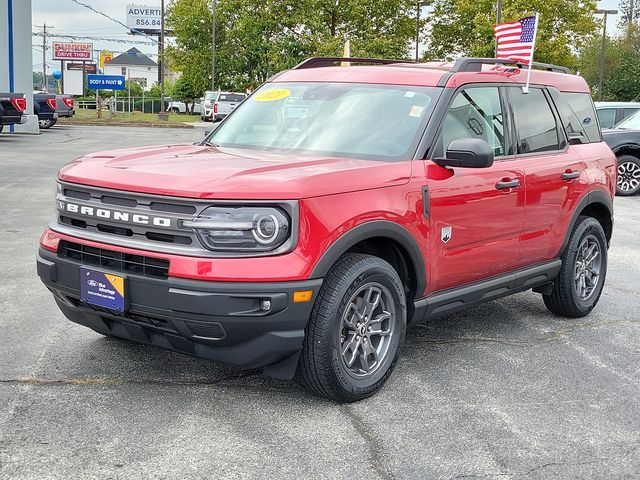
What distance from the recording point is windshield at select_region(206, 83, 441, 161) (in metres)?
4.77

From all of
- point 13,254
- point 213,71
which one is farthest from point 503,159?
point 213,71

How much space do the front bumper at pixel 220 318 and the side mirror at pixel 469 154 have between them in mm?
1185

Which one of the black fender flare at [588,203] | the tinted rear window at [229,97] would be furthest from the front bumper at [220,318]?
the tinted rear window at [229,97]

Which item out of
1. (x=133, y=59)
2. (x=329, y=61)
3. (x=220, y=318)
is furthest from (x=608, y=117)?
(x=133, y=59)

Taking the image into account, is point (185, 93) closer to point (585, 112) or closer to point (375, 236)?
point (585, 112)

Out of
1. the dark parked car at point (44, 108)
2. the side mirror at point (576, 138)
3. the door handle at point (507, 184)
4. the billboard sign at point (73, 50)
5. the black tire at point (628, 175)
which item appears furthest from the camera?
the billboard sign at point (73, 50)

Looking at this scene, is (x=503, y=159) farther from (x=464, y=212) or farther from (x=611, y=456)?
(x=611, y=456)

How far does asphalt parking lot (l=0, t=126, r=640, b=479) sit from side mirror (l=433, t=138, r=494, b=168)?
125 cm

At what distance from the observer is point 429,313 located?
15.7 feet

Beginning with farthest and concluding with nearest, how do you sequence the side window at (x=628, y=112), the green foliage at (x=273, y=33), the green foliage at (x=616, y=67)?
1. the green foliage at (x=616, y=67)
2. the green foliage at (x=273, y=33)
3. the side window at (x=628, y=112)

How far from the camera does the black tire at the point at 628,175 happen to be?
15094 millimetres

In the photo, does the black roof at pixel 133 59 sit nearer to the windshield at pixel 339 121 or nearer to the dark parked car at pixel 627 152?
the dark parked car at pixel 627 152

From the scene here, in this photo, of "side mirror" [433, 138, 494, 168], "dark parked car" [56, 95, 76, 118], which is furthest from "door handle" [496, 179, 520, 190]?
"dark parked car" [56, 95, 76, 118]

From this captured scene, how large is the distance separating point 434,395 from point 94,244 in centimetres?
198
